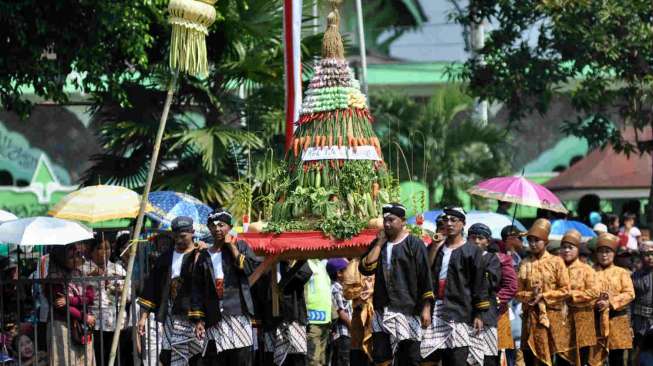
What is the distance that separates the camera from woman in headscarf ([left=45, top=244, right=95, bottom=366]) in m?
13.5

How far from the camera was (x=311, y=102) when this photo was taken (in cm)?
1386

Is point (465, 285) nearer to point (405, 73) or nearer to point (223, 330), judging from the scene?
point (223, 330)

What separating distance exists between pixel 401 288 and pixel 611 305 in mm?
4135

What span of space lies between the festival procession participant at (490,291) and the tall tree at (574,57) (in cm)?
753

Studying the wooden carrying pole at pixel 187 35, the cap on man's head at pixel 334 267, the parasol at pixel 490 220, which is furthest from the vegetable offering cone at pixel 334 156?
the parasol at pixel 490 220

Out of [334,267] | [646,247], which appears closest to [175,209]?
[334,267]

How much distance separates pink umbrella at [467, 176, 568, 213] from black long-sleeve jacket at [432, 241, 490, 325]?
3.17 meters

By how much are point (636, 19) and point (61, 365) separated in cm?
1113

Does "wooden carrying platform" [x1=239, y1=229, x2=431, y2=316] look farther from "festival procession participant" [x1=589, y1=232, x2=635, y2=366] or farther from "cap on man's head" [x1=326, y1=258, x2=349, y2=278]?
"festival procession participant" [x1=589, y1=232, x2=635, y2=366]

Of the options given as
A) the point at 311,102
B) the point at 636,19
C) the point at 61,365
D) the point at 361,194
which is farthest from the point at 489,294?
the point at 636,19

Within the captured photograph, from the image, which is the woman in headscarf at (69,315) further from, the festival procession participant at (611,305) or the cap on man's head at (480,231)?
the festival procession participant at (611,305)

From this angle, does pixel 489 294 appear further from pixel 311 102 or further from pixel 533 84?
pixel 533 84

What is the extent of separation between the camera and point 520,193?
54.6 ft

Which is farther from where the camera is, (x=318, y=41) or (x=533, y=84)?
(x=533, y=84)
